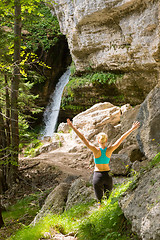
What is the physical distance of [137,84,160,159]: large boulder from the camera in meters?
5.71

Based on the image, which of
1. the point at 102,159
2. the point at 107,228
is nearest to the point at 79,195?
the point at 102,159

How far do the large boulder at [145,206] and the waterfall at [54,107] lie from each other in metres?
18.4

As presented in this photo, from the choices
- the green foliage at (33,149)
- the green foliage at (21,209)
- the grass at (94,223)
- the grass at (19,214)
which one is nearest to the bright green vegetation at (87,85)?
the green foliage at (33,149)

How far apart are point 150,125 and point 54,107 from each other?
53.5 ft

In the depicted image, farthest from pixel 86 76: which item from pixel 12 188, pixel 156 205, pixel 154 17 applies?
pixel 156 205

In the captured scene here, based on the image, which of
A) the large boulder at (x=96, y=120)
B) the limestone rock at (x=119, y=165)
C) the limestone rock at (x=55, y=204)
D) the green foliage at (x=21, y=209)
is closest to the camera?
the limestone rock at (x=55, y=204)

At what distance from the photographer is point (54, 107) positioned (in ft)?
70.5

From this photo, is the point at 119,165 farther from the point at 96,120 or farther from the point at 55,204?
the point at 96,120

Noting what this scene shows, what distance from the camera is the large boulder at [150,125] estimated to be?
5.71 metres

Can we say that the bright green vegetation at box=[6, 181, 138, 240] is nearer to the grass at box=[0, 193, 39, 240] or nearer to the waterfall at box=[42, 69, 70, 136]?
the grass at box=[0, 193, 39, 240]

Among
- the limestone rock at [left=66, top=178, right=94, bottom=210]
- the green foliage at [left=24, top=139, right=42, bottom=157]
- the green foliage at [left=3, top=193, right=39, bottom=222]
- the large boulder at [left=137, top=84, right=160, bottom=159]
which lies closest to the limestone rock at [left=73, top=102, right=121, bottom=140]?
the green foliage at [left=24, top=139, right=42, bottom=157]

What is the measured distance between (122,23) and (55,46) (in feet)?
31.0

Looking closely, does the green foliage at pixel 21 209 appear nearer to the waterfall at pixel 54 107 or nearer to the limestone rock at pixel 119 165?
the limestone rock at pixel 119 165

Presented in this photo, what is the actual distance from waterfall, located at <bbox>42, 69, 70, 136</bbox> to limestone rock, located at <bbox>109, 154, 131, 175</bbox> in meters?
15.0
